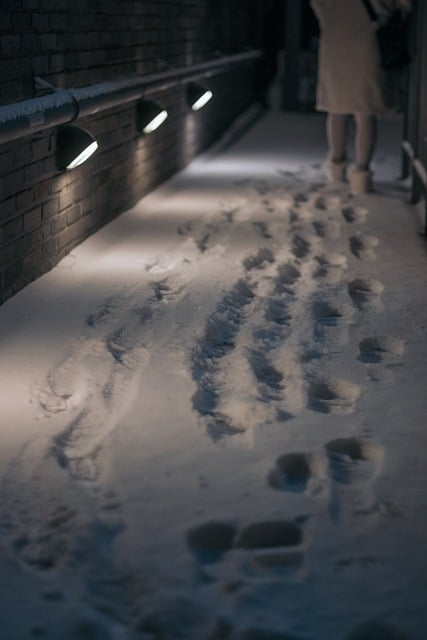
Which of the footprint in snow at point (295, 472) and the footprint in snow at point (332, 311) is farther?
the footprint in snow at point (332, 311)

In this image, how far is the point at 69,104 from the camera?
4.35 m

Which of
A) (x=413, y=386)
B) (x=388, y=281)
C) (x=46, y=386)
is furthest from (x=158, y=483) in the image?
(x=388, y=281)

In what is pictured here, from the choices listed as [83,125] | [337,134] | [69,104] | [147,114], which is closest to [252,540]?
[69,104]

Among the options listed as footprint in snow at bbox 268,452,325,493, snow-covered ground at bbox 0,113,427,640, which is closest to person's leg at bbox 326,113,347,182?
snow-covered ground at bbox 0,113,427,640

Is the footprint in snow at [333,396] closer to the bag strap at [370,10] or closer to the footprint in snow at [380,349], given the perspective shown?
the footprint in snow at [380,349]

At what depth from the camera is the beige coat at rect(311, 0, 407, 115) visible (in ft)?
22.6

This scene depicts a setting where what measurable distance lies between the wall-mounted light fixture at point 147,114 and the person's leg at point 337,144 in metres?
1.50

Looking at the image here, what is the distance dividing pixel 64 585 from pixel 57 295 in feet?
7.80

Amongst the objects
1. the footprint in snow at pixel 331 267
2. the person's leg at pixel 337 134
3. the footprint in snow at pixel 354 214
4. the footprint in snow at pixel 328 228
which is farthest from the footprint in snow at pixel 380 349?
the person's leg at pixel 337 134

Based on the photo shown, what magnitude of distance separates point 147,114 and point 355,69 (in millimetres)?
1544

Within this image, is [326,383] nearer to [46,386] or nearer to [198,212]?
[46,386]

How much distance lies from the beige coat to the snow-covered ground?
6.86 feet

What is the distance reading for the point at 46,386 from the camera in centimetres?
321

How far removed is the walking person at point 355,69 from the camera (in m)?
6.89
